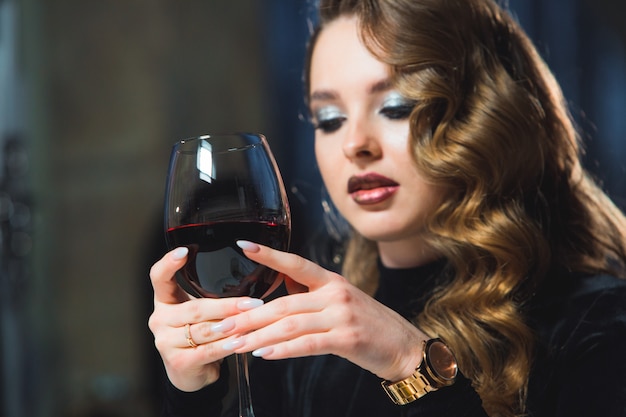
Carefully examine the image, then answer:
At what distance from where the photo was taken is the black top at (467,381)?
0.98m

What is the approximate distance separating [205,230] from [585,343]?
620 millimetres

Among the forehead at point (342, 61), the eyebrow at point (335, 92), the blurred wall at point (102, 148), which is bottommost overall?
the blurred wall at point (102, 148)

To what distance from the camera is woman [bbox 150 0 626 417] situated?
112 cm

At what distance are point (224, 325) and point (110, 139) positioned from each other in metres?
3.60

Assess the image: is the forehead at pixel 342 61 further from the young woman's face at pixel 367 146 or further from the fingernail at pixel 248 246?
the fingernail at pixel 248 246

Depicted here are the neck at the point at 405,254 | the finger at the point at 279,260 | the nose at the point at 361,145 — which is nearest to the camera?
the finger at the point at 279,260

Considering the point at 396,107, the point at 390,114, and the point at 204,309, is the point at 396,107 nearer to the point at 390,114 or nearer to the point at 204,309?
the point at 390,114

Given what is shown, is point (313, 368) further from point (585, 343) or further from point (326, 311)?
point (326, 311)

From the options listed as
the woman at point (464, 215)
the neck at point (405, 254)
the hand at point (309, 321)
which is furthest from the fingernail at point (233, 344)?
the neck at point (405, 254)

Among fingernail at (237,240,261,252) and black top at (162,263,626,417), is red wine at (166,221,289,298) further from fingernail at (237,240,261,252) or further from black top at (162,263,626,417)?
black top at (162,263,626,417)

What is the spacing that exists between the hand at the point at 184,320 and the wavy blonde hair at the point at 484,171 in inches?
15.6

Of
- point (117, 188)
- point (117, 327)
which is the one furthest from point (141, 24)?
point (117, 327)

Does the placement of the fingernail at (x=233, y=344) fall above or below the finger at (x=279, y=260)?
below

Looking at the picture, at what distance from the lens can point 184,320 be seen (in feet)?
2.73
